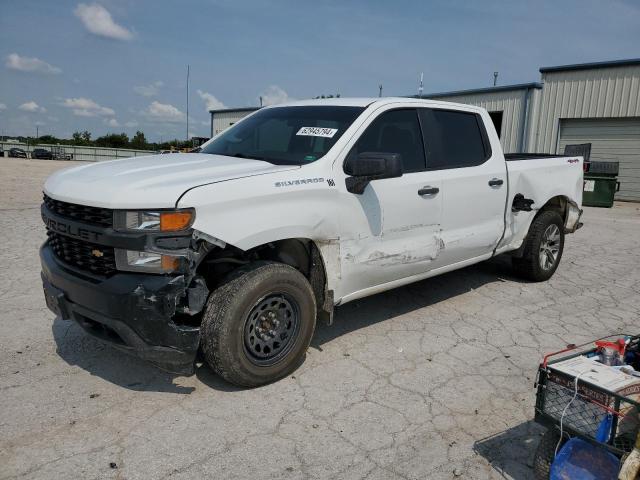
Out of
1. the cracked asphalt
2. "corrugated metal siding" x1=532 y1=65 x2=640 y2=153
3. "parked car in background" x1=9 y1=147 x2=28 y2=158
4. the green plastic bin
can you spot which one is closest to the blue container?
the cracked asphalt

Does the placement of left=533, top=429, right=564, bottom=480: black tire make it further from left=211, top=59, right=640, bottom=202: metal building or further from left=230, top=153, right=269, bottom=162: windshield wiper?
left=211, top=59, right=640, bottom=202: metal building

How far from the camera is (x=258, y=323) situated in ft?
11.0

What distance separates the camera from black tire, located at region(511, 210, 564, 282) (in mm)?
5809

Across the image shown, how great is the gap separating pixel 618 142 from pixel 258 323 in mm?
18769

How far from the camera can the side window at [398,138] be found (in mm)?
3977

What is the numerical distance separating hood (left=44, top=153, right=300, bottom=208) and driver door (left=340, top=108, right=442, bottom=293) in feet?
2.26

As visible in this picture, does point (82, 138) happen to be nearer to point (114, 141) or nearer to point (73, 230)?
point (114, 141)

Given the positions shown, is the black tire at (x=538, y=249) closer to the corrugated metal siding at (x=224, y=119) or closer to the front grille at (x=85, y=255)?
the front grille at (x=85, y=255)

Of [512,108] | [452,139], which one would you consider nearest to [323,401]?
[452,139]

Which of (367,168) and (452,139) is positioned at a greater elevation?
(452,139)

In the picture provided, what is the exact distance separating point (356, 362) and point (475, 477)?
4.57 ft

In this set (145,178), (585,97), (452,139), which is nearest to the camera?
(145,178)

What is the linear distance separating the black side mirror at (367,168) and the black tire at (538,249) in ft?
9.35

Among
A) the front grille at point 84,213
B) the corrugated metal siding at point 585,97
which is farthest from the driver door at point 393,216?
the corrugated metal siding at point 585,97
